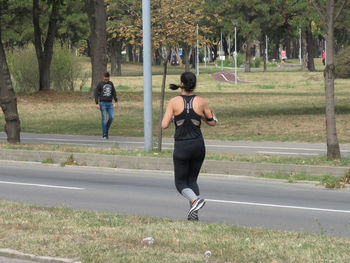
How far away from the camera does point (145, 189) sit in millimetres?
13812

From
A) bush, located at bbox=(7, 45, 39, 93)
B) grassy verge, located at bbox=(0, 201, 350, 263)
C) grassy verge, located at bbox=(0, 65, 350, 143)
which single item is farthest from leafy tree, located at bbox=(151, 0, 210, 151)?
bush, located at bbox=(7, 45, 39, 93)

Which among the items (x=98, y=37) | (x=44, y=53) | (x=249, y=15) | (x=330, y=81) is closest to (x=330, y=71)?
(x=330, y=81)

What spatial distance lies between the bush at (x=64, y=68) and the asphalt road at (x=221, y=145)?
21.1 metres

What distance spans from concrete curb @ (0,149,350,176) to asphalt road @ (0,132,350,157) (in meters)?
2.38

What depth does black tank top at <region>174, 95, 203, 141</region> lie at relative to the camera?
9586 mm

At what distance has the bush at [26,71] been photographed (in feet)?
153

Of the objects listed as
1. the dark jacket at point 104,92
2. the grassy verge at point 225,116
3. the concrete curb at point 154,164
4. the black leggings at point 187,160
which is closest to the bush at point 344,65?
the grassy verge at point 225,116

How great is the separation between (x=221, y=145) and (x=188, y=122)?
11.9 metres

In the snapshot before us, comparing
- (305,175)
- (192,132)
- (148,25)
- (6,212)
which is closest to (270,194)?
(305,175)

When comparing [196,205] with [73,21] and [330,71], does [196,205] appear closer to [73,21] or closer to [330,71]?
[330,71]

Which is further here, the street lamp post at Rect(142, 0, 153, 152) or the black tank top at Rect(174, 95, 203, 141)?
the street lamp post at Rect(142, 0, 153, 152)

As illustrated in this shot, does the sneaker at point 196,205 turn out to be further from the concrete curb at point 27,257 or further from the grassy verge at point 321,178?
the grassy verge at point 321,178

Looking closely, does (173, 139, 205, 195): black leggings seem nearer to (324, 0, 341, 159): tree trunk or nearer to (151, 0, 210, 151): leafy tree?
(324, 0, 341, 159): tree trunk

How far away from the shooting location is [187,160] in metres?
9.69
